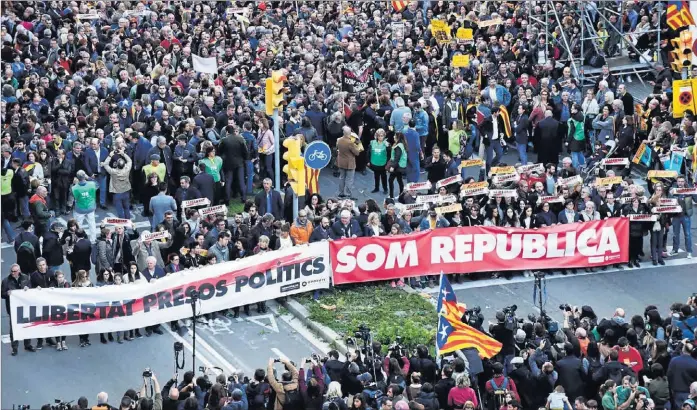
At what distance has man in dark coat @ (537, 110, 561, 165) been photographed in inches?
1491

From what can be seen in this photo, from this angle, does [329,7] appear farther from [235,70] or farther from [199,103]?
[199,103]

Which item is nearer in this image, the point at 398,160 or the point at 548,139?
the point at 398,160

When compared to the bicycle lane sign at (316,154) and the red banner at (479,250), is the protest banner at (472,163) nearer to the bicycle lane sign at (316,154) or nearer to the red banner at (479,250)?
the red banner at (479,250)

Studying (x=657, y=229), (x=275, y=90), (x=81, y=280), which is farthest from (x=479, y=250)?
(x=81, y=280)

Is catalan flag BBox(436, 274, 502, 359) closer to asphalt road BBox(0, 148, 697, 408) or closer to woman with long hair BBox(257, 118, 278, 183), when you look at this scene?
asphalt road BBox(0, 148, 697, 408)

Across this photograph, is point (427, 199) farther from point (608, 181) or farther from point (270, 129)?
point (270, 129)

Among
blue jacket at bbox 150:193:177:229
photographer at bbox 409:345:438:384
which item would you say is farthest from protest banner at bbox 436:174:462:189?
photographer at bbox 409:345:438:384

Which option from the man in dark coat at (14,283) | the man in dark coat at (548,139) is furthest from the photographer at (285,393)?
the man in dark coat at (548,139)

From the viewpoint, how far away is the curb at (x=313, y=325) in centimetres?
3048

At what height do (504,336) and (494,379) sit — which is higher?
(504,336)

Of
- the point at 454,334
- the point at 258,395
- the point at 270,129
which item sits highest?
the point at 270,129

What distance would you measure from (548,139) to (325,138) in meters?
4.45

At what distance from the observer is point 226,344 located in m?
30.8

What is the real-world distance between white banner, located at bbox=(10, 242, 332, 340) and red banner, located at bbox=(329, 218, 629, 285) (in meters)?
0.60
